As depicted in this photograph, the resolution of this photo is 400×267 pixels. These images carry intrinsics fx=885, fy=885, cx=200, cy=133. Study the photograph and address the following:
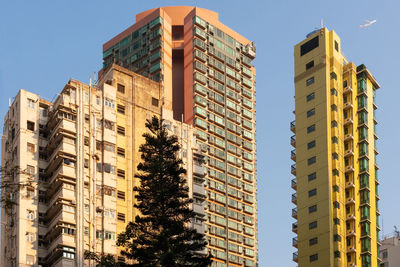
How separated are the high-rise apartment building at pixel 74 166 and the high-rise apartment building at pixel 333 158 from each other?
19.7m

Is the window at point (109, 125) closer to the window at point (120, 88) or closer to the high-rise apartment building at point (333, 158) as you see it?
the window at point (120, 88)

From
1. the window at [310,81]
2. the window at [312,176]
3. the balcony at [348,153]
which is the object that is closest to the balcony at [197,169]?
the window at [312,176]

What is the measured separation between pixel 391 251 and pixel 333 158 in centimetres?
3865

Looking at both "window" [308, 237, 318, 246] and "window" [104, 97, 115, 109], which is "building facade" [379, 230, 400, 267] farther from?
"window" [104, 97, 115, 109]

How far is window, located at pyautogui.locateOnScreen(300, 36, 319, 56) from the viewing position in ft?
437

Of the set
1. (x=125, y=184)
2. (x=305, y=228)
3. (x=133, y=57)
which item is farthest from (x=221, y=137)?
(x=125, y=184)

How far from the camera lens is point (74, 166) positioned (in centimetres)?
10075

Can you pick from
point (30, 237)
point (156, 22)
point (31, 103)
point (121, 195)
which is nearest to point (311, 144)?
point (121, 195)

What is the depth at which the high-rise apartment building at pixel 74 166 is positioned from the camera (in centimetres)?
9606

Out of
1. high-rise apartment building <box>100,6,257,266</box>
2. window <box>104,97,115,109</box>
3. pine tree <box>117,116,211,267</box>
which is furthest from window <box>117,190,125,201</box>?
high-rise apartment building <box>100,6,257,266</box>

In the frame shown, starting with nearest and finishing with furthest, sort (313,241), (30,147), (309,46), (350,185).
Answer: (30,147)
(313,241)
(350,185)
(309,46)

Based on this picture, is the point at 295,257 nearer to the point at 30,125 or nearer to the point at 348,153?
the point at 348,153

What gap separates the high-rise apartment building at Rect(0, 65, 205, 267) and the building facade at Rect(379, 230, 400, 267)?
56687 millimetres

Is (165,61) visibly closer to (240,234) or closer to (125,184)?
(240,234)
